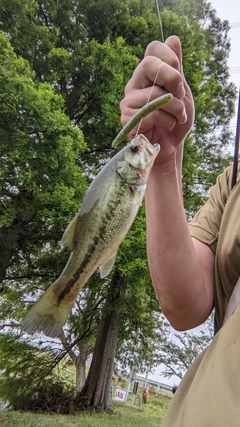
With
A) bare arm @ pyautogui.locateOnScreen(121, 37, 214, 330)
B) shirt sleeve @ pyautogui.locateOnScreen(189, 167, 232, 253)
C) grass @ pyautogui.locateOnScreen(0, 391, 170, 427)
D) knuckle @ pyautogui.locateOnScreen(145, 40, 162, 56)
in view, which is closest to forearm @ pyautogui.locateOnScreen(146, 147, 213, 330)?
bare arm @ pyautogui.locateOnScreen(121, 37, 214, 330)

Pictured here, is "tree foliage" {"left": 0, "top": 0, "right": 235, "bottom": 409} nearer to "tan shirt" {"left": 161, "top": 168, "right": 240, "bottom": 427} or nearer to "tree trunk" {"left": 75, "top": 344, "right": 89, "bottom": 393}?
"tree trunk" {"left": 75, "top": 344, "right": 89, "bottom": 393}

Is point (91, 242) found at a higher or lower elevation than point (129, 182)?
lower

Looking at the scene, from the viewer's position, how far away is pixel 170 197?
2.79 feet

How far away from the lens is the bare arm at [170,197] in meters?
0.76

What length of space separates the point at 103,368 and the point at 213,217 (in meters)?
7.00

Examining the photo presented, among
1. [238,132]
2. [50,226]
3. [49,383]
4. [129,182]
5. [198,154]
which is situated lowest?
Answer: [49,383]

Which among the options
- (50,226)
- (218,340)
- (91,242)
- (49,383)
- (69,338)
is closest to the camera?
(218,340)

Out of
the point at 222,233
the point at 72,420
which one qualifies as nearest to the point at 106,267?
the point at 222,233

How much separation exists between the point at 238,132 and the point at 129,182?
39 cm

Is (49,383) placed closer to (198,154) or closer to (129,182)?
(198,154)

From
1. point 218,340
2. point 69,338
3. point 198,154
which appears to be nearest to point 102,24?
point 198,154

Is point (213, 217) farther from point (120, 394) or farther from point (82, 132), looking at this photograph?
point (120, 394)

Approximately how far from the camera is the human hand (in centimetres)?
74

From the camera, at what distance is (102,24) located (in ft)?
21.4
